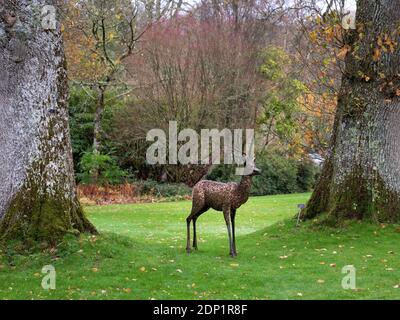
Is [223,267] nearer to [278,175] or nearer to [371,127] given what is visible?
[371,127]

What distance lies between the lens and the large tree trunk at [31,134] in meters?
8.34

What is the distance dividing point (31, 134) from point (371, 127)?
6.31 m

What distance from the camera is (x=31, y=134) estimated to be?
851 cm

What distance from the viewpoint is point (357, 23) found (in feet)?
33.9

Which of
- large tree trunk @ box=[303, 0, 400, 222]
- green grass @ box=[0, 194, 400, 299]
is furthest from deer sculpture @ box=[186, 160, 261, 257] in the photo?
large tree trunk @ box=[303, 0, 400, 222]

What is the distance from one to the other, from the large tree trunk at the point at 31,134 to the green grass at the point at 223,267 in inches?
22.0

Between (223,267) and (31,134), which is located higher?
(31,134)

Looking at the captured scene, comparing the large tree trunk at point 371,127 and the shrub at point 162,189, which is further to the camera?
the shrub at point 162,189

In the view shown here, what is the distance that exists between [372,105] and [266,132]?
17.1 metres

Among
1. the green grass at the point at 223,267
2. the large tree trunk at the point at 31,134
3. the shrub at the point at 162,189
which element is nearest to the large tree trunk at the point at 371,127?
the green grass at the point at 223,267

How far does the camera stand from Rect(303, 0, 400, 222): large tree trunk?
10.2 m

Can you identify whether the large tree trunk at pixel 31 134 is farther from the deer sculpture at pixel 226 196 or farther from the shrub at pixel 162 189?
the shrub at pixel 162 189

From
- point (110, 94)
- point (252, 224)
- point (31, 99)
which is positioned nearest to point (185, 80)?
point (110, 94)

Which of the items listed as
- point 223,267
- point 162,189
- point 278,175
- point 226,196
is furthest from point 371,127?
point 278,175
